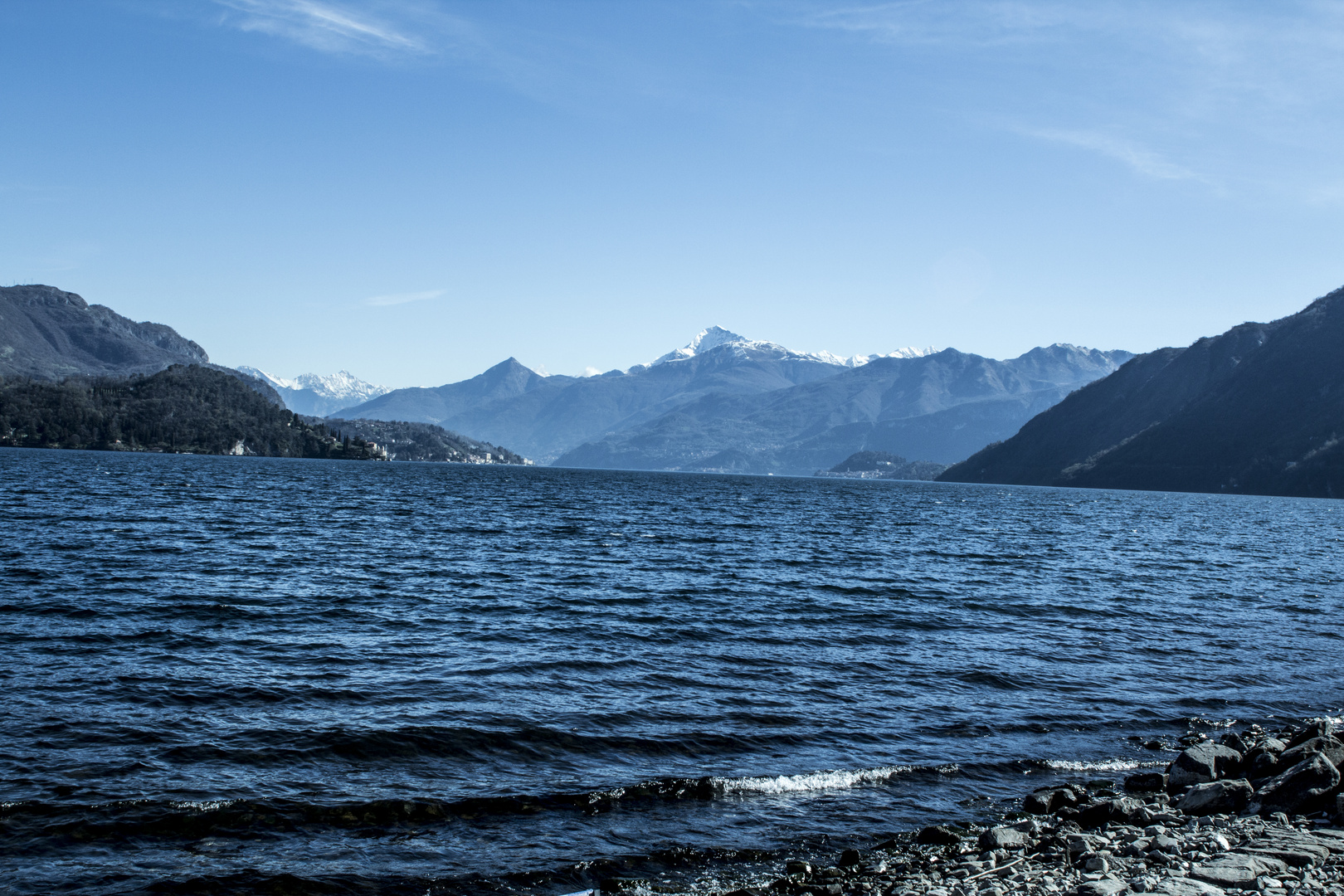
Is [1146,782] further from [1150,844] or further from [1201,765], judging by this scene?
[1150,844]

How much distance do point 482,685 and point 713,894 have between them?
37.6ft

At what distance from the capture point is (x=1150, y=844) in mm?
13141

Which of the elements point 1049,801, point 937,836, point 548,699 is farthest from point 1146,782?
point 548,699

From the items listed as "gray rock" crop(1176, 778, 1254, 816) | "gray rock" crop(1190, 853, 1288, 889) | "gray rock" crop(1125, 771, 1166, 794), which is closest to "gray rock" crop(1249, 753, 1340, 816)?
"gray rock" crop(1176, 778, 1254, 816)

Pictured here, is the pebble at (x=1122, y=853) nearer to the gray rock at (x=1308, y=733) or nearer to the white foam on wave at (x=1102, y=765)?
the gray rock at (x=1308, y=733)

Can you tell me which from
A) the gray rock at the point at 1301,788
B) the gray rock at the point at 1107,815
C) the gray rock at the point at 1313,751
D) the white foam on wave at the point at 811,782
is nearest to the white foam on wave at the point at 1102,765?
the gray rock at the point at 1313,751

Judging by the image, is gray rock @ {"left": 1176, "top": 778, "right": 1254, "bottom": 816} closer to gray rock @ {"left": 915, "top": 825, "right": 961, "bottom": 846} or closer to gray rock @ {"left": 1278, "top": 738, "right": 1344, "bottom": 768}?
gray rock @ {"left": 1278, "top": 738, "right": 1344, "bottom": 768}

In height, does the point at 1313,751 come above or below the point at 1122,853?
above

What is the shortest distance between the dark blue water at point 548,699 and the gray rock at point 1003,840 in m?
1.90

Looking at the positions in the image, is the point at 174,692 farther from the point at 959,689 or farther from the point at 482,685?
the point at 959,689

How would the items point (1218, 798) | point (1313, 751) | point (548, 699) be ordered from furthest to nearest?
1. point (548, 699)
2. point (1313, 751)
3. point (1218, 798)

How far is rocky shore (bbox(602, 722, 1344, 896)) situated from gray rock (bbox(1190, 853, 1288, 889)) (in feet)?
0.07

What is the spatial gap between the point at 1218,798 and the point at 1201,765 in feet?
4.72

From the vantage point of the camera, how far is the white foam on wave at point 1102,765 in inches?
731
